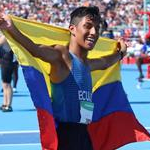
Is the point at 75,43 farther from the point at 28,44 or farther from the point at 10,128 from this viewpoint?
the point at 10,128

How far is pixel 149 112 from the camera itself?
12.1 meters

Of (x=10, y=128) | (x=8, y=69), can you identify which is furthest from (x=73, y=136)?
(x=8, y=69)

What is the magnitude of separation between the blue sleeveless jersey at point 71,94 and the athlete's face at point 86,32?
0.40ft

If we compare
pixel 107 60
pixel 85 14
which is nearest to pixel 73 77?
pixel 85 14

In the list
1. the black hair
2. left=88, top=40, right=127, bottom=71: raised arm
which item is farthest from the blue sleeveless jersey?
left=88, top=40, right=127, bottom=71: raised arm

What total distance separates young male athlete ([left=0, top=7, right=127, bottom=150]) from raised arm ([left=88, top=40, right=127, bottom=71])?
0.37m

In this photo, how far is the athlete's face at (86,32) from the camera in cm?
404

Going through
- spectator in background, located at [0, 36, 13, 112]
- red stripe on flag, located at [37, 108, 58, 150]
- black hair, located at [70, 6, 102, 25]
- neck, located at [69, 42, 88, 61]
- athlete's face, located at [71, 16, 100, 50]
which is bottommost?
spectator in background, located at [0, 36, 13, 112]

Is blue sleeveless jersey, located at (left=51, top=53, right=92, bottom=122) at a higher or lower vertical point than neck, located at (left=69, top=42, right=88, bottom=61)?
lower

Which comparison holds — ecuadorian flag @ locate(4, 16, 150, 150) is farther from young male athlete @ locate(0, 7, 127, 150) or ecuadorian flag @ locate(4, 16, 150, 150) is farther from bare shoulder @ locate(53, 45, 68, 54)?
bare shoulder @ locate(53, 45, 68, 54)

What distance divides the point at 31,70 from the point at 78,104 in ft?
1.32

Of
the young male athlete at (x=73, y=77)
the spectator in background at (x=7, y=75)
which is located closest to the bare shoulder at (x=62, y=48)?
the young male athlete at (x=73, y=77)

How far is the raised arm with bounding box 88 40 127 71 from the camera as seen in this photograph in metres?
4.59

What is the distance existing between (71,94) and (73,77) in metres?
0.12
